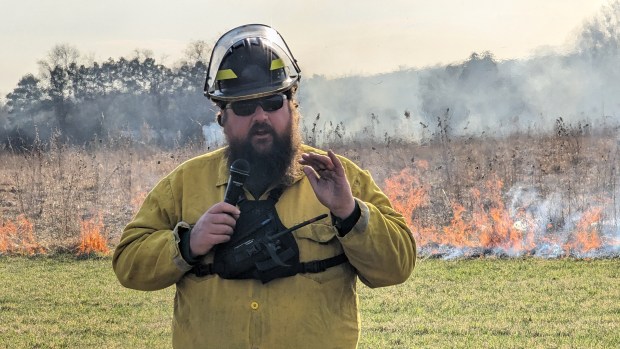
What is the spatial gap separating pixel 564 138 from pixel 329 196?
1347 centimetres

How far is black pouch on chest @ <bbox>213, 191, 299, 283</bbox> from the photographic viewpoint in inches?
112

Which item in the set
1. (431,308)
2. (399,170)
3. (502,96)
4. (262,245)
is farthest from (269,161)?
(502,96)

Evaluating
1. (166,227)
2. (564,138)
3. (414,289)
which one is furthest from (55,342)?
(564,138)

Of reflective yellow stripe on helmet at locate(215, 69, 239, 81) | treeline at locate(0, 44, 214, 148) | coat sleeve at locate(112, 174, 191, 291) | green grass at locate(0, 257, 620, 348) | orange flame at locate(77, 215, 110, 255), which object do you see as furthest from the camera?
treeline at locate(0, 44, 214, 148)

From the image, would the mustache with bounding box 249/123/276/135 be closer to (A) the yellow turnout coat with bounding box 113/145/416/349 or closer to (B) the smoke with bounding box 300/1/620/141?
(A) the yellow turnout coat with bounding box 113/145/416/349

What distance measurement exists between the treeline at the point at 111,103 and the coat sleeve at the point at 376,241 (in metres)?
16.6

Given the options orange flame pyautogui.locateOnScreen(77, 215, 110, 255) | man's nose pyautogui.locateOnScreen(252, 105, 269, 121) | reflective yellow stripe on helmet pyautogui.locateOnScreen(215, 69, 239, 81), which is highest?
reflective yellow stripe on helmet pyautogui.locateOnScreen(215, 69, 239, 81)

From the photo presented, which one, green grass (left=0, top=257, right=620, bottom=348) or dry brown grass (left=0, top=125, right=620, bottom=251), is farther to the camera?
dry brown grass (left=0, top=125, right=620, bottom=251)

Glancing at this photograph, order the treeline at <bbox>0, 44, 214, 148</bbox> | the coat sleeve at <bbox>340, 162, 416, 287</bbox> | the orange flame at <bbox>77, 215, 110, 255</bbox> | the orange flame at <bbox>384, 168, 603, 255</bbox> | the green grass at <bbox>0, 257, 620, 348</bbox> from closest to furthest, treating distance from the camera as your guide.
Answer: the coat sleeve at <bbox>340, 162, 416, 287</bbox>
the green grass at <bbox>0, 257, 620, 348</bbox>
the orange flame at <bbox>384, 168, 603, 255</bbox>
the orange flame at <bbox>77, 215, 110, 255</bbox>
the treeline at <bbox>0, 44, 214, 148</bbox>

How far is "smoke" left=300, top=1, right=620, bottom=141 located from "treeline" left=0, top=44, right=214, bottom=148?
4087 millimetres

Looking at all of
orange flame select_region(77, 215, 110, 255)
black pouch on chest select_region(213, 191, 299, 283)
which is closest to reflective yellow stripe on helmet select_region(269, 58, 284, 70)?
black pouch on chest select_region(213, 191, 299, 283)

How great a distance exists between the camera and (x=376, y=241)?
9.14 ft

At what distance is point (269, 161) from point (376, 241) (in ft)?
1.55

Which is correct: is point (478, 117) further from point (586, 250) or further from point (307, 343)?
point (307, 343)
